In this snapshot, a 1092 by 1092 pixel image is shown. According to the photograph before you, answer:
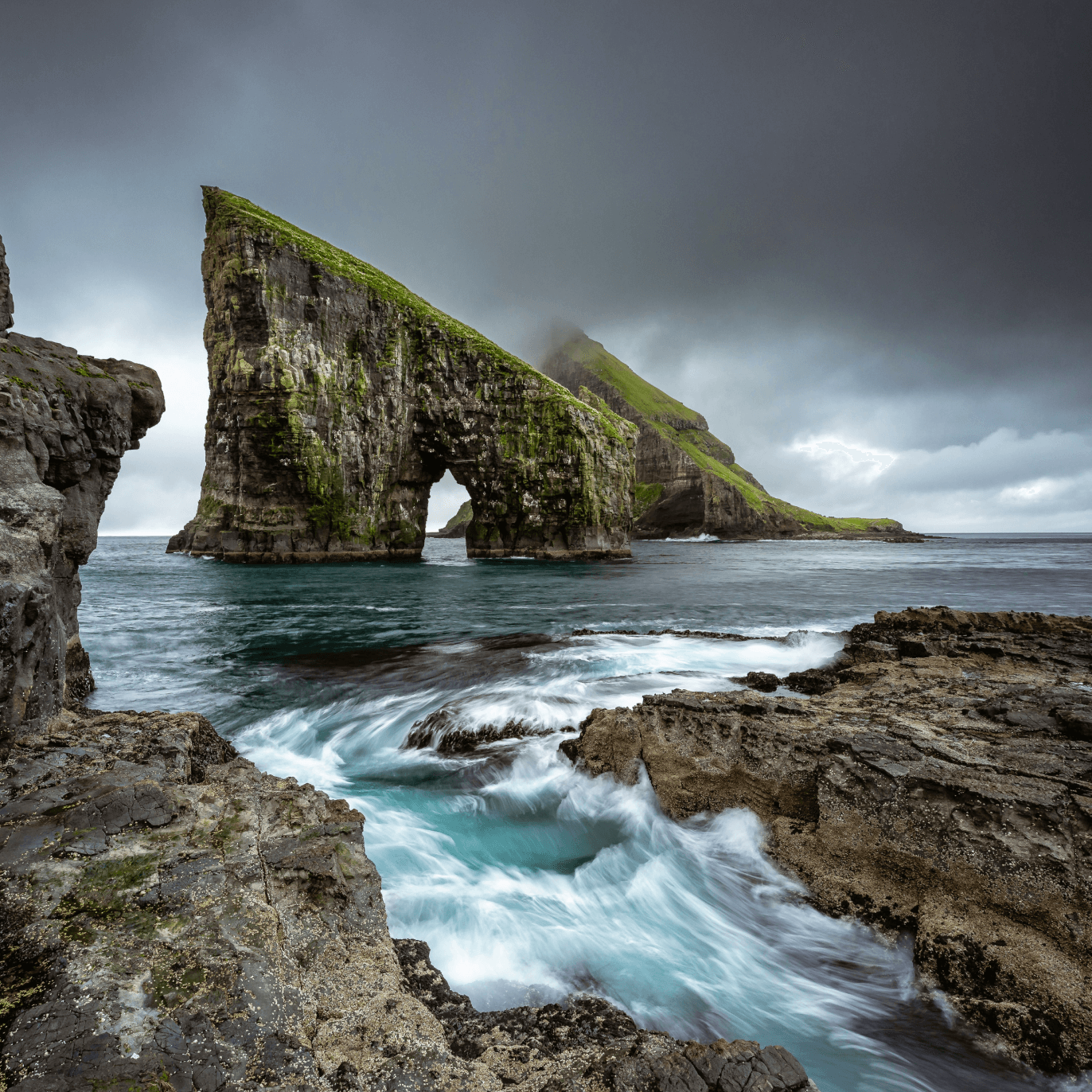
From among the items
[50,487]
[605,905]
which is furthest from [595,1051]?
[50,487]

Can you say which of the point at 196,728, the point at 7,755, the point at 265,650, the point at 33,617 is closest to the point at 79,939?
the point at 7,755

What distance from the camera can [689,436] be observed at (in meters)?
121

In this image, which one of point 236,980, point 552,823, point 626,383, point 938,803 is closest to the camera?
point 236,980

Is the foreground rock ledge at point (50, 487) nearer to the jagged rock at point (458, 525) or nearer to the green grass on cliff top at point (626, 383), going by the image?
the green grass on cliff top at point (626, 383)

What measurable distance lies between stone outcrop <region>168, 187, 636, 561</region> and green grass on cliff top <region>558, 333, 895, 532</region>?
55.0 metres

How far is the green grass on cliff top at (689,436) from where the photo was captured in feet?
349

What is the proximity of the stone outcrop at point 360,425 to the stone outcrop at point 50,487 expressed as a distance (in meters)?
32.6

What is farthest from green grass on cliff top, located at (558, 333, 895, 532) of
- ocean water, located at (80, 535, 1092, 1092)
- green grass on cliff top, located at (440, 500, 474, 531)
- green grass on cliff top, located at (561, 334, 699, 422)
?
ocean water, located at (80, 535, 1092, 1092)

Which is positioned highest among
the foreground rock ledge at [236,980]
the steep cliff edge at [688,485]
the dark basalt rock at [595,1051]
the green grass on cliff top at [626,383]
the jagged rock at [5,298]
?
the green grass on cliff top at [626,383]

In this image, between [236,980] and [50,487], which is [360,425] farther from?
[236,980]

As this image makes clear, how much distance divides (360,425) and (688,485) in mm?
63060

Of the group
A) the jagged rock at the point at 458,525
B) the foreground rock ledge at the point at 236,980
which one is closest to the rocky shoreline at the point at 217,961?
the foreground rock ledge at the point at 236,980

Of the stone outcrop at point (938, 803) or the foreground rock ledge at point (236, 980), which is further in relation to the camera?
the stone outcrop at point (938, 803)

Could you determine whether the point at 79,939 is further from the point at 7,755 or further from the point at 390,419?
the point at 390,419
